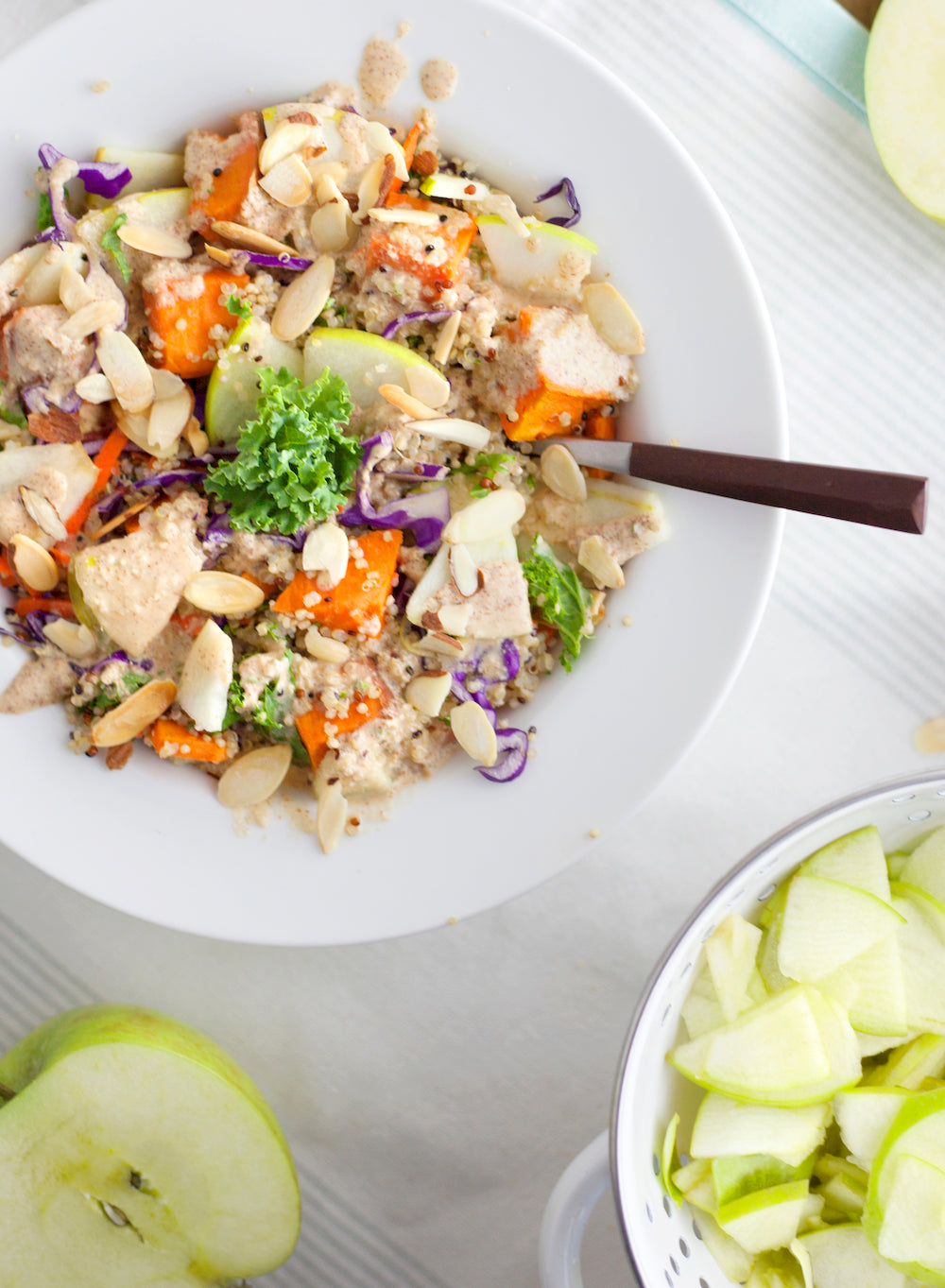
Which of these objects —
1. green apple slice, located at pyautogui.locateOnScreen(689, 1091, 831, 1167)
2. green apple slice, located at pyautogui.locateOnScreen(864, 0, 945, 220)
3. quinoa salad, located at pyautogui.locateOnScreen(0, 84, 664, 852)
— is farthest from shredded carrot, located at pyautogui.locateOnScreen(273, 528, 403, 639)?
green apple slice, located at pyautogui.locateOnScreen(864, 0, 945, 220)

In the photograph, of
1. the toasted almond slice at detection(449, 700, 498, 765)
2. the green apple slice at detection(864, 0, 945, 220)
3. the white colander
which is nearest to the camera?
the white colander

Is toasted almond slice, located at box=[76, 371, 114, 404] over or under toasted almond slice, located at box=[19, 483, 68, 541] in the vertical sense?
over

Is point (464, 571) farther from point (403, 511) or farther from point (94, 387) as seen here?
point (94, 387)

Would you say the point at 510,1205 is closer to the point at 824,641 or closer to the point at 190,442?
the point at 824,641

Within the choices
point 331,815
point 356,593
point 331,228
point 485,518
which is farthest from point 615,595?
point 331,228

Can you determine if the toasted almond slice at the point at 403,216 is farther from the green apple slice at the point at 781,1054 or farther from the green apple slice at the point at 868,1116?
the green apple slice at the point at 868,1116

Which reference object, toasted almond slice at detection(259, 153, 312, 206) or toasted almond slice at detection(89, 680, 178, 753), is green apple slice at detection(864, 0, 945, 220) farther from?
toasted almond slice at detection(89, 680, 178, 753)

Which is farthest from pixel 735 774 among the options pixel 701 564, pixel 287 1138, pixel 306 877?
pixel 287 1138
